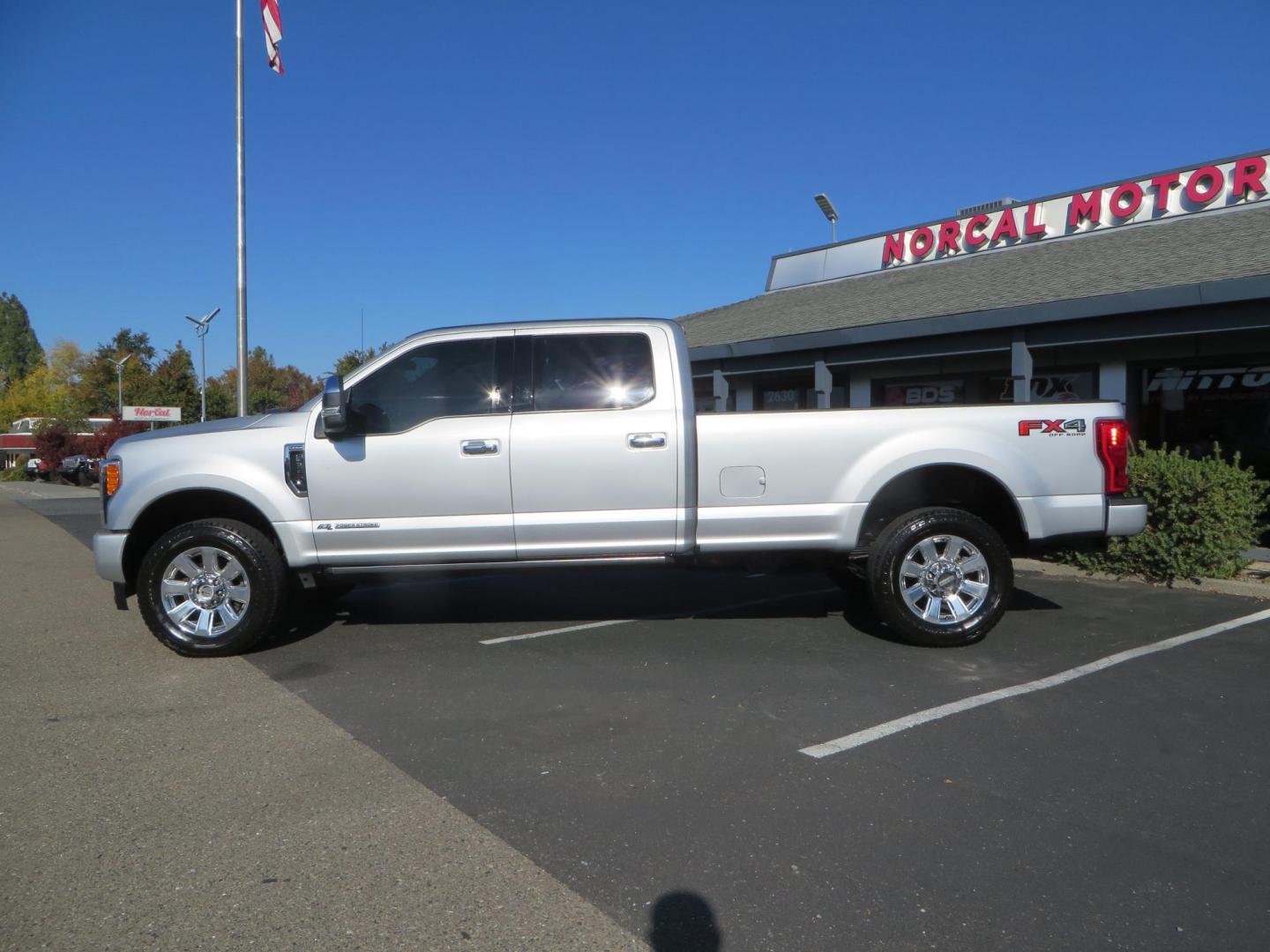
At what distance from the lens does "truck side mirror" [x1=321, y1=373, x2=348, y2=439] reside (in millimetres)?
5789

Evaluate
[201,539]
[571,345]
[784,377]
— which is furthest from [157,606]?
[784,377]

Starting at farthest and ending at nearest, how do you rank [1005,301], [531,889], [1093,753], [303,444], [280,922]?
[1005,301], [303,444], [1093,753], [531,889], [280,922]

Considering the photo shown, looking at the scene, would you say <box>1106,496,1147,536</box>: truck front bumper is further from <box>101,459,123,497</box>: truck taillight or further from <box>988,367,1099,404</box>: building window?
<box>101,459,123,497</box>: truck taillight

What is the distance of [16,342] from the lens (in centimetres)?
10825

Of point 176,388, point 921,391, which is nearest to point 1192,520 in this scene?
point 921,391

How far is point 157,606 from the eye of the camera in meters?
6.05

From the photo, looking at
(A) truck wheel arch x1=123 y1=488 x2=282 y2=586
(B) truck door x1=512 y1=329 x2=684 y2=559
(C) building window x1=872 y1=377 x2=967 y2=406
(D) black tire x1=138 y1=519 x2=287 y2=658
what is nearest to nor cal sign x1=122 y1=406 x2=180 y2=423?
(C) building window x1=872 y1=377 x2=967 y2=406

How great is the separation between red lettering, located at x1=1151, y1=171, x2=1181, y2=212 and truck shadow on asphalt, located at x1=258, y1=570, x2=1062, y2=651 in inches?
357

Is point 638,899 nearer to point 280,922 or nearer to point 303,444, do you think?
point 280,922

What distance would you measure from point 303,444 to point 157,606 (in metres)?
1.38

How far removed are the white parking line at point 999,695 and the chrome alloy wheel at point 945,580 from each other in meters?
0.76

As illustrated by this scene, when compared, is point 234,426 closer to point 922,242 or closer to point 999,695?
point 999,695

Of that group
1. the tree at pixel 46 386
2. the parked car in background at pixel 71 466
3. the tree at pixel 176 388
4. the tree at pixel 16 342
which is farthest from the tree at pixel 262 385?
the tree at pixel 16 342

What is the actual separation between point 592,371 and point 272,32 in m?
13.0
